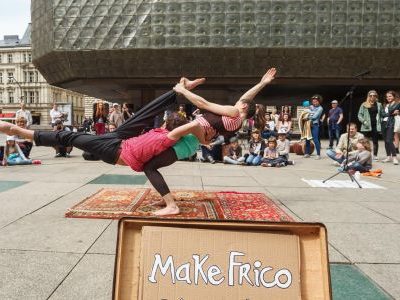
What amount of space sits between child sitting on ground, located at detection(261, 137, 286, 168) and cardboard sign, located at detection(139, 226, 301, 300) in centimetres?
939

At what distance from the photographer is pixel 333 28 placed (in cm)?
2170

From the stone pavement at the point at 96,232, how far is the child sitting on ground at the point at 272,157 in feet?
10.3

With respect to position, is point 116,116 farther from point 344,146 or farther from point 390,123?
point 390,123

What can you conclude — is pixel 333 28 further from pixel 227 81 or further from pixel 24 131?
pixel 24 131

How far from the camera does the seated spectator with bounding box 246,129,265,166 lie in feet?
36.4

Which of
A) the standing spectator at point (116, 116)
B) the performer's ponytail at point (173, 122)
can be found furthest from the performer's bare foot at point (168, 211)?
the standing spectator at point (116, 116)

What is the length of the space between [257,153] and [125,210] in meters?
7.40

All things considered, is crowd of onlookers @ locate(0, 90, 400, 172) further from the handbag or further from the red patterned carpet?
the red patterned carpet

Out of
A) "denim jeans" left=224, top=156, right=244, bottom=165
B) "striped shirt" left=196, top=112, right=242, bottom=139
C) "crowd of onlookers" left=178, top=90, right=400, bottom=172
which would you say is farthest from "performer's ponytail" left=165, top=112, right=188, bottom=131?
"denim jeans" left=224, top=156, right=244, bottom=165

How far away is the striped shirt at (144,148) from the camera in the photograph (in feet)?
14.3

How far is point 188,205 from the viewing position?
4988 millimetres

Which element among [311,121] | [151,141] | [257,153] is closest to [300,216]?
[151,141]

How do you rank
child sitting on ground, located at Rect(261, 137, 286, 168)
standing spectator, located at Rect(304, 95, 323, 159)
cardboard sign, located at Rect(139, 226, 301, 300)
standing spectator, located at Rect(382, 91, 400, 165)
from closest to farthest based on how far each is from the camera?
cardboard sign, located at Rect(139, 226, 301, 300), child sitting on ground, located at Rect(261, 137, 286, 168), standing spectator, located at Rect(382, 91, 400, 165), standing spectator, located at Rect(304, 95, 323, 159)

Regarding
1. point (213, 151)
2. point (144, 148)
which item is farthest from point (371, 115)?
point (144, 148)
